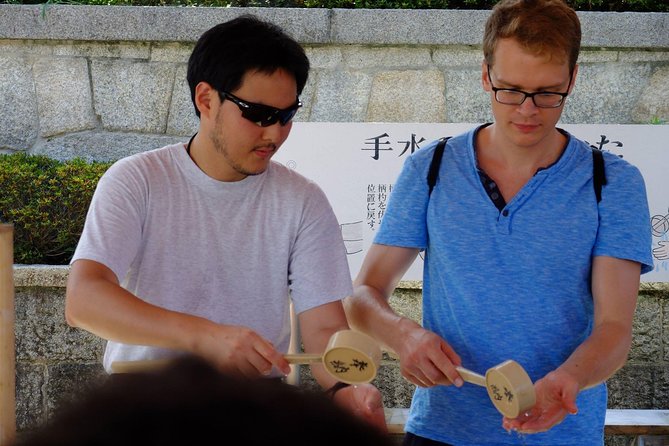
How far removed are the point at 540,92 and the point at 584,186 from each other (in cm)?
26

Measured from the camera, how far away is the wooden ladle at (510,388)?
1.93 meters

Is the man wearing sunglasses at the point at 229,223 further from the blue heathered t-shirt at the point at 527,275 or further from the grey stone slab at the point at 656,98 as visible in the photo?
the grey stone slab at the point at 656,98

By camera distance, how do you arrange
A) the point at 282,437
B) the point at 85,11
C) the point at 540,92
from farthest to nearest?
1. the point at 85,11
2. the point at 540,92
3. the point at 282,437

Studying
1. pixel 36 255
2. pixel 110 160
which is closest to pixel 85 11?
pixel 110 160

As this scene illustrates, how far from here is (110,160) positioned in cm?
542

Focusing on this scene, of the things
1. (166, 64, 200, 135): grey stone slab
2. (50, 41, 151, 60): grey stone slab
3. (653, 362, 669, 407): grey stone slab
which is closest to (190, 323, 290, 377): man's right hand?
(653, 362, 669, 407): grey stone slab

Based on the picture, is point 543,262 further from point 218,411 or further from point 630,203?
point 218,411

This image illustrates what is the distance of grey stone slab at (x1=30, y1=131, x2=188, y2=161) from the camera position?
5.41 m

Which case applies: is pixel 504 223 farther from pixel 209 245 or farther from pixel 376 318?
pixel 209 245

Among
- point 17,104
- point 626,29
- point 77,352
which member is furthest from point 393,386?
point 17,104

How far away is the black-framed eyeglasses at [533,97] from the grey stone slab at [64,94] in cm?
370

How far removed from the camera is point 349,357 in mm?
2092

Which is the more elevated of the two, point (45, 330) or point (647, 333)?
point (647, 333)

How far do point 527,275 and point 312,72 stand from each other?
10.7 feet
